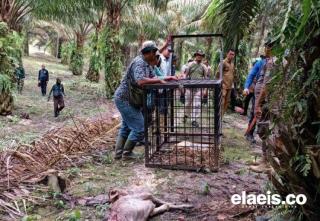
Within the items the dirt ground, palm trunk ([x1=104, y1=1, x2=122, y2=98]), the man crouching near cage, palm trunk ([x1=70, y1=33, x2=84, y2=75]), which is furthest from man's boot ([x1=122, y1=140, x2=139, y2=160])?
palm trunk ([x1=70, y1=33, x2=84, y2=75])

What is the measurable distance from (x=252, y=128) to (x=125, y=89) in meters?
2.55

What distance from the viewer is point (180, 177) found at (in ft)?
17.3

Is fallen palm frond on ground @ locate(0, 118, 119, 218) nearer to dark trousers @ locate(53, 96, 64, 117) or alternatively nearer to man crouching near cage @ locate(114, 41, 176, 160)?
man crouching near cage @ locate(114, 41, 176, 160)

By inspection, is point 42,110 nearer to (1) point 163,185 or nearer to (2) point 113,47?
(2) point 113,47

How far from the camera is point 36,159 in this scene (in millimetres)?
5270

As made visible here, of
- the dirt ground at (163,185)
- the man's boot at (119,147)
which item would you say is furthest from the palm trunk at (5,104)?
the man's boot at (119,147)

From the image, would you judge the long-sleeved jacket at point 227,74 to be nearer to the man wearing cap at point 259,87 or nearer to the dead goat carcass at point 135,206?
the man wearing cap at point 259,87

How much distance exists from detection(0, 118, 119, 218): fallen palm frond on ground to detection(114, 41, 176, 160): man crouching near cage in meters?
0.77

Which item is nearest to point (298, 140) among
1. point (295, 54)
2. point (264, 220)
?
point (295, 54)

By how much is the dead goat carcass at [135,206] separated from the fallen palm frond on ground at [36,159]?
0.85 metres

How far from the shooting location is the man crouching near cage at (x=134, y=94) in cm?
558

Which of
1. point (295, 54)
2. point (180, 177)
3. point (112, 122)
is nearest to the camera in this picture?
point (295, 54)

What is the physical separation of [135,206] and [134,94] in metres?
2.21

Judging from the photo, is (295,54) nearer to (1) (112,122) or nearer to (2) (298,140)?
(2) (298,140)
